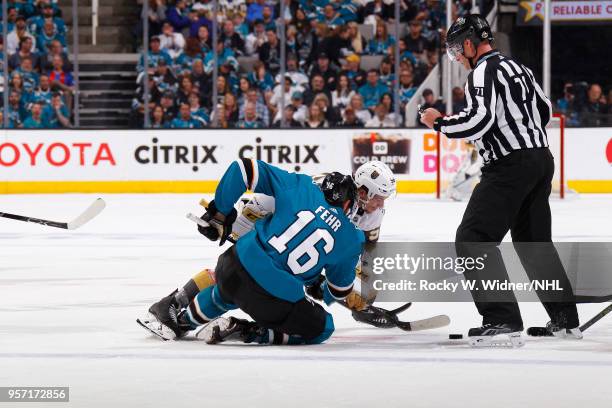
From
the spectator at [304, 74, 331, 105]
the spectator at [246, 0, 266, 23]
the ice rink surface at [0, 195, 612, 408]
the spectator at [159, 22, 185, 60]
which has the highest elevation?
the spectator at [246, 0, 266, 23]

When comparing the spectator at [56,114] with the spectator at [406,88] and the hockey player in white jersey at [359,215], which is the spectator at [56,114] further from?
the hockey player in white jersey at [359,215]

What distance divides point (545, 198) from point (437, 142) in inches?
348

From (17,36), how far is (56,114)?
1396 mm

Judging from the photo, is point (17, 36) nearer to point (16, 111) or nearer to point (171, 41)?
point (16, 111)

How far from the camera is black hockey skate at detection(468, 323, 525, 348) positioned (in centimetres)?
477

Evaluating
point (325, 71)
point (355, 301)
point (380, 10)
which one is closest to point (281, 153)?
point (325, 71)

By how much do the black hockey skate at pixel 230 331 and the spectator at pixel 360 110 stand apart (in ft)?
32.1

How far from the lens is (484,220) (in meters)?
4.86

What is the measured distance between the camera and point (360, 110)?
14.5 meters

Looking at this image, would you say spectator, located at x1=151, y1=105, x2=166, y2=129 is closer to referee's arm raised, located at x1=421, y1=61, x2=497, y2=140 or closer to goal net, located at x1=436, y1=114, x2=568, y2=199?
goal net, located at x1=436, y1=114, x2=568, y2=199

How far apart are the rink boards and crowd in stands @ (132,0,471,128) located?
41 centimetres

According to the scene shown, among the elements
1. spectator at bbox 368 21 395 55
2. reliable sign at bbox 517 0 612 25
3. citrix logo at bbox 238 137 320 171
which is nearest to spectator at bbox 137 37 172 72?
citrix logo at bbox 238 137 320 171

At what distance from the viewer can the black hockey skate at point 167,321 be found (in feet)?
16.1

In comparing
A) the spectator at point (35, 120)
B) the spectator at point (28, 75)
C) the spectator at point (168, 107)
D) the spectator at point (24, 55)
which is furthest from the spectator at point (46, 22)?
the spectator at point (168, 107)
